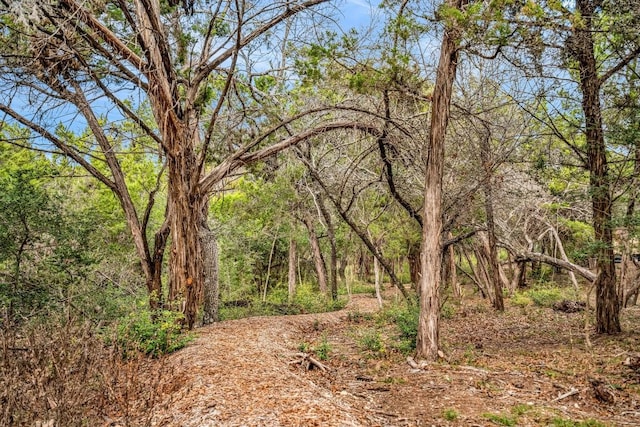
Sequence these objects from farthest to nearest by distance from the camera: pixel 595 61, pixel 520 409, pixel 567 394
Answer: pixel 595 61
pixel 567 394
pixel 520 409

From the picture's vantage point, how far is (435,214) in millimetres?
6625

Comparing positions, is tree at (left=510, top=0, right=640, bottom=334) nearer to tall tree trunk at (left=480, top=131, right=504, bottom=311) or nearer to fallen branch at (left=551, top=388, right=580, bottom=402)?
tall tree trunk at (left=480, top=131, right=504, bottom=311)

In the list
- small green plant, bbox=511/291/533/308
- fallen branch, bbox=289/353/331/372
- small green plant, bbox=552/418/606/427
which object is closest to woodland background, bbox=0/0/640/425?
fallen branch, bbox=289/353/331/372

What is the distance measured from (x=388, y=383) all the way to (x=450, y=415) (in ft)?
4.99

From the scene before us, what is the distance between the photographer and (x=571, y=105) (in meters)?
8.40

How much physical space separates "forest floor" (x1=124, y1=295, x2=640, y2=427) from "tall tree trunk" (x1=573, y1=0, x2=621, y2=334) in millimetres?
522

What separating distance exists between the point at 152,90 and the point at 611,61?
8608 millimetres

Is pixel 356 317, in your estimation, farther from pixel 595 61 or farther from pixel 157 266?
pixel 595 61

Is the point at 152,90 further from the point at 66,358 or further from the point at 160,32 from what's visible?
the point at 66,358

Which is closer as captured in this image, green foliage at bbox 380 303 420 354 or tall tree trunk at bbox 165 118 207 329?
green foliage at bbox 380 303 420 354

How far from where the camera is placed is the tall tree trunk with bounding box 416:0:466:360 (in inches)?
258

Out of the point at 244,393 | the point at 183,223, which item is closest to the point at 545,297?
the point at 183,223

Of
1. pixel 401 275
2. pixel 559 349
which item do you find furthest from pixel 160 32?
pixel 401 275

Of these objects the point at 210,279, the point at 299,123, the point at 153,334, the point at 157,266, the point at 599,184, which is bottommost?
the point at 153,334
